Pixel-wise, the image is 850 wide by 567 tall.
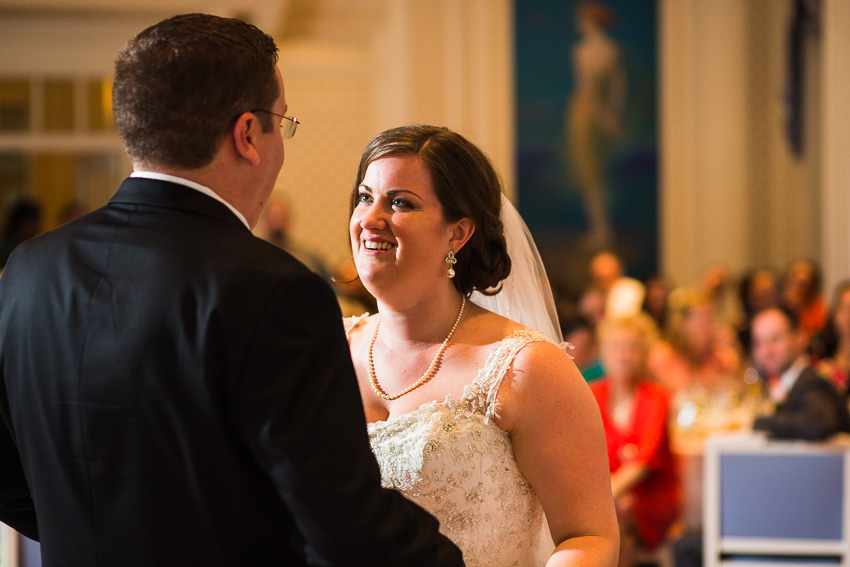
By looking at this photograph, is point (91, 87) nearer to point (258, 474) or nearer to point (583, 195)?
point (583, 195)

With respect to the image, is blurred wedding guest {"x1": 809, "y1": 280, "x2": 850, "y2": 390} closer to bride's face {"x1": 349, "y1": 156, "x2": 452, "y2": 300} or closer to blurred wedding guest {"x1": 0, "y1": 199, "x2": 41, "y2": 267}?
bride's face {"x1": 349, "y1": 156, "x2": 452, "y2": 300}

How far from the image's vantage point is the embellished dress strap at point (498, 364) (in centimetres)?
187

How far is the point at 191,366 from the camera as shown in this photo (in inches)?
45.6

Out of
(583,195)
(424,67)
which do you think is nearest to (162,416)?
(424,67)

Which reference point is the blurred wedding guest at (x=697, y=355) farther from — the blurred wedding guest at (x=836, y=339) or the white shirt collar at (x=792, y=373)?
the white shirt collar at (x=792, y=373)

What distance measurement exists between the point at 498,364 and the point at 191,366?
0.85 m

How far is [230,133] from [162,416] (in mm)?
382

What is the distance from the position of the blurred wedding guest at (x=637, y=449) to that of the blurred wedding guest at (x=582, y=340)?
332mm

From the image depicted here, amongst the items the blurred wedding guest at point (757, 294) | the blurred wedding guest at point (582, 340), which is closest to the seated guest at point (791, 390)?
the blurred wedding guest at point (582, 340)

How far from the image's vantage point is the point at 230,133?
1.26 metres

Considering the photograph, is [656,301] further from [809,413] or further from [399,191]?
[399,191]

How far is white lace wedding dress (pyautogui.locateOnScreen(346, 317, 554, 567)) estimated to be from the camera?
186cm

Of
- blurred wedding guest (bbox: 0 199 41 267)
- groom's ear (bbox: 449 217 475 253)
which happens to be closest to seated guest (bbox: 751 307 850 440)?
groom's ear (bbox: 449 217 475 253)

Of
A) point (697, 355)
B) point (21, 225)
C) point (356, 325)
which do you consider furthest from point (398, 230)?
point (21, 225)
